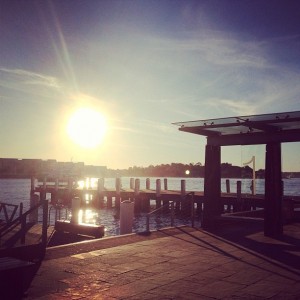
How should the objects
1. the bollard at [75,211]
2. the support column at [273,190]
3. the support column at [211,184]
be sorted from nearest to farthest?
1. the support column at [273,190]
2. the support column at [211,184]
3. the bollard at [75,211]

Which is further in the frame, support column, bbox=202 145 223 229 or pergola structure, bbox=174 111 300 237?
support column, bbox=202 145 223 229

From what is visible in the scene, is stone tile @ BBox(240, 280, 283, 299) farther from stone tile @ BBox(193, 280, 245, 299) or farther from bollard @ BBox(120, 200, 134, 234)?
bollard @ BBox(120, 200, 134, 234)

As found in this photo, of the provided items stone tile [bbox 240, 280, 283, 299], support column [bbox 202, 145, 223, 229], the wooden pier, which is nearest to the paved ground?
stone tile [bbox 240, 280, 283, 299]

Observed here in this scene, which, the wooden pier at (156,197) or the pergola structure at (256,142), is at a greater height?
the pergola structure at (256,142)

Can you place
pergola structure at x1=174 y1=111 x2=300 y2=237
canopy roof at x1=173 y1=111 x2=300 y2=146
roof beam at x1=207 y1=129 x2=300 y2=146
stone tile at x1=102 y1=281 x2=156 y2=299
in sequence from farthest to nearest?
roof beam at x1=207 y1=129 x2=300 y2=146 → pergola structure at x1=174 y1=111 x2=300 y2=237 → canopy roof at x1=173 y1=111 x2=300 y2=146 → stone tile at x1=102 y1=281 x2=156 y2=299

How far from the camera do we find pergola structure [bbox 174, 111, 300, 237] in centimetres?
1111

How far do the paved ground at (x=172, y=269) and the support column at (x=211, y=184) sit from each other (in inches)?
94.0

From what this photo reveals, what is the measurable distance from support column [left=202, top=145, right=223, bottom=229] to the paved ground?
239cm

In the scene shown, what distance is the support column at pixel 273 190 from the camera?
12.4 m

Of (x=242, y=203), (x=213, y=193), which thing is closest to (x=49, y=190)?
(x=242, y=203)

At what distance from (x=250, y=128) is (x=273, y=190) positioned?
7.62 ft

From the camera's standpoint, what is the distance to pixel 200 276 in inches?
284

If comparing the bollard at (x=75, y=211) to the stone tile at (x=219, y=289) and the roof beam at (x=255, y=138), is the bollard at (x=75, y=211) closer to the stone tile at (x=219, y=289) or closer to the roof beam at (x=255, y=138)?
the roof beam at (x=255, y=138)

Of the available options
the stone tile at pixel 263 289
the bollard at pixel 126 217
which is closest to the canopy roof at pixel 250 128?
the bollard at pixel 126 217
